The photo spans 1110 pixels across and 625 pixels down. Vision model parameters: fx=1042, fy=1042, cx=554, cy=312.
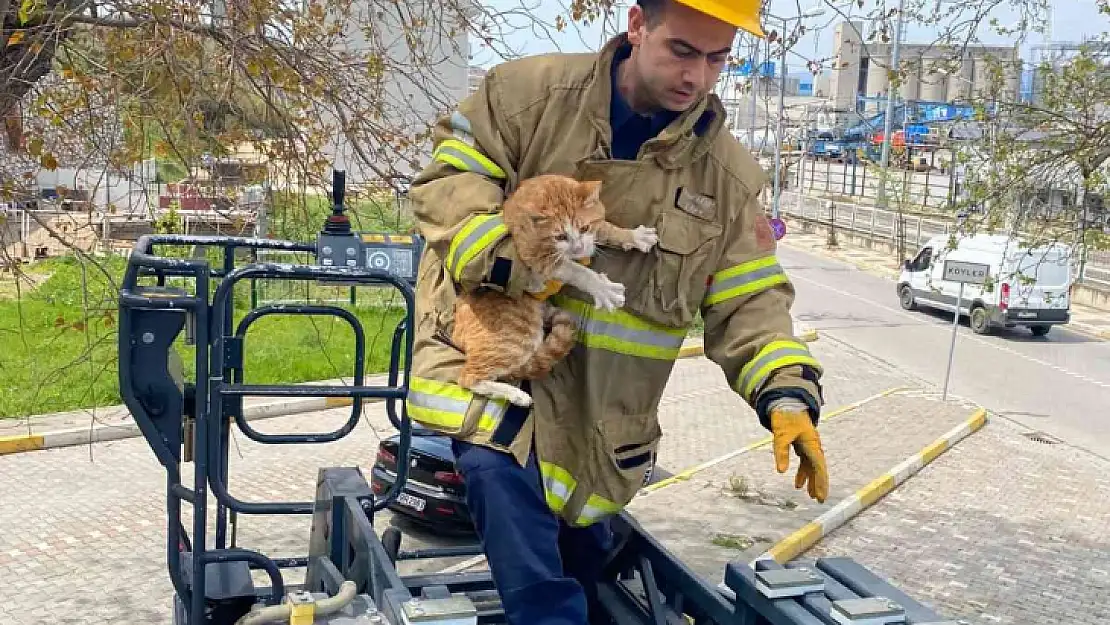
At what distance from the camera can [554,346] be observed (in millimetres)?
2693

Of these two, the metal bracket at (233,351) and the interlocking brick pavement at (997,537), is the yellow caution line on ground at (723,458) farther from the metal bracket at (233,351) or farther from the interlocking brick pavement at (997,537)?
the metal bracket at (233,351)

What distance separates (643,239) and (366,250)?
1.24 m

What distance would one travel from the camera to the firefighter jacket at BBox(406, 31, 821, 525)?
267cm

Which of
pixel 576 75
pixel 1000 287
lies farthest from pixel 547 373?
pixel 1000 287

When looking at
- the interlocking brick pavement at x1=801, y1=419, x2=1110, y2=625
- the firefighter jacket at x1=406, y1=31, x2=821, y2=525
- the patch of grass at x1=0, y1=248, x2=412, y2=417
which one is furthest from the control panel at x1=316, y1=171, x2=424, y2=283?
the interlocking brick pavement at x1=801, y1=419, x2=1110, y2=625

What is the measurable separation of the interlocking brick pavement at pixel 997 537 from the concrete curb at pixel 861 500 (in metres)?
0.09

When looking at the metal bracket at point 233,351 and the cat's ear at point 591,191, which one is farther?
the metal bracket at point 233,351

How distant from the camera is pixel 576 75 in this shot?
2740 mm

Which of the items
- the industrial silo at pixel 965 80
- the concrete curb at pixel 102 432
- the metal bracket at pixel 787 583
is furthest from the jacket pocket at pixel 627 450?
the industrial silo at pixel 965 80

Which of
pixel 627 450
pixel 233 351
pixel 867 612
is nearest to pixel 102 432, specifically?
pixel 233 351

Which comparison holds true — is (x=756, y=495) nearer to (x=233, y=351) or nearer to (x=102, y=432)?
(x=102, y=432)

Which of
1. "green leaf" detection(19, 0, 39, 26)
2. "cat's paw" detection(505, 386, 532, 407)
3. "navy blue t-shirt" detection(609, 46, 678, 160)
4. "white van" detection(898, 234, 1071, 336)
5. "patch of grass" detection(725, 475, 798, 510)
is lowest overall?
"patch of grass" detection(725, 475, 798, 510)

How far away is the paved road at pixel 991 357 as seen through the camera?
14.9 metres

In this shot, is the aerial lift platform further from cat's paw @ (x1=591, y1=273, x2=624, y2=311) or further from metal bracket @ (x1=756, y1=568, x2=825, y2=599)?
cat's paw @ (x1=591, y1=273, x2=624, y2=311)
